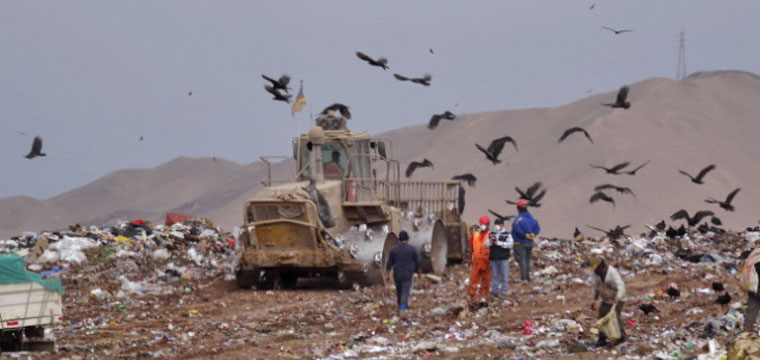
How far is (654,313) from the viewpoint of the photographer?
1130cm

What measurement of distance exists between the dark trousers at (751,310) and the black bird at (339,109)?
864cm

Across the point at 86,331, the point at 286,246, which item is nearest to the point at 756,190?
the point at 286,246

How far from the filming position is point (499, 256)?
1396 centimetres

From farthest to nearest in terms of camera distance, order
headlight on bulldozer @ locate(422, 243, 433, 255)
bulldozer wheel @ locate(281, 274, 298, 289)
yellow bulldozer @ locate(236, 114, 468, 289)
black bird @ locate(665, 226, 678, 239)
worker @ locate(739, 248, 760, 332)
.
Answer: black bird @ locate(665, 226, 678, 239), headlight on bulldozer @ locate(422, 243, 433, 255), bulldozer wheel @ locate(281, 274, 298, 289), yellow bulldozer @ locate(236, 114, 468, 289), worker @ locate(739, 248, 760, 332)

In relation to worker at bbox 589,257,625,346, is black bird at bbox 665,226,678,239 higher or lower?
higher

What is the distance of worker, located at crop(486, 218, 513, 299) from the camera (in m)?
13.9

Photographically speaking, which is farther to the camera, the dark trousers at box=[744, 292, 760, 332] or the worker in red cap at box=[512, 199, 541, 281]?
the worker in red cap at box=[512, 199, 541, 281]

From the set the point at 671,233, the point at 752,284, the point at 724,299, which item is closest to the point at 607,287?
the point at 752,284

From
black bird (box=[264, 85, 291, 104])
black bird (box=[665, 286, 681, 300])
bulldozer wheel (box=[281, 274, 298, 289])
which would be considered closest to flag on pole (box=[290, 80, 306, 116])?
black bird (box=[264, 85, 291, 104])

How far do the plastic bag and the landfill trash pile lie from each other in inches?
6.0

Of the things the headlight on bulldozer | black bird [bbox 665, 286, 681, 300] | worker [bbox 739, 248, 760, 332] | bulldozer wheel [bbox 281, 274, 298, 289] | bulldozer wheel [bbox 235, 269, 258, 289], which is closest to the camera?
worker [bbox 739, 248, 760, 332]

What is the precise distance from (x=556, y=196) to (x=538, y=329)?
4118 cm

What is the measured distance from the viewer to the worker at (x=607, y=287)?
9.45 m

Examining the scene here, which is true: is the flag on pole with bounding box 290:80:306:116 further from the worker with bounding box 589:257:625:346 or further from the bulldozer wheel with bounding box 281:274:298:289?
the worker with bounding box 589:257:625:346
